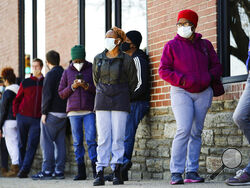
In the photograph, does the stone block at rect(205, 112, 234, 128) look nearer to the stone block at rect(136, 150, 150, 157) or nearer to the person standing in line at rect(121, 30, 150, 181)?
the person standing in line at rect(121, 30, 150, 181)

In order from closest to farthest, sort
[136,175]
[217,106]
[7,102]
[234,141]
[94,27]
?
1. [234,141]
2. [217,106]
3. [136,175]
4. [94,27]
5. [7,102]

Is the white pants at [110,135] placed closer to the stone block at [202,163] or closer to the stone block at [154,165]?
the stone block at [202,163]

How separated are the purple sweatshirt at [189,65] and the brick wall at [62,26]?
15.0ft

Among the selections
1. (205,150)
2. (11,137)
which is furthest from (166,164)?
(11,137)

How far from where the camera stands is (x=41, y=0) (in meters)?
12.9

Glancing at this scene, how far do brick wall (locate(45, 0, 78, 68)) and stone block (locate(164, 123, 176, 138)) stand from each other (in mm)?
3571

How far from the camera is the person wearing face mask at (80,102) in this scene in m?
8.53

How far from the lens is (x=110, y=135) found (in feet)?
23.7

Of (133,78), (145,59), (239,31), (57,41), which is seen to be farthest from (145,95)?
(57,41)

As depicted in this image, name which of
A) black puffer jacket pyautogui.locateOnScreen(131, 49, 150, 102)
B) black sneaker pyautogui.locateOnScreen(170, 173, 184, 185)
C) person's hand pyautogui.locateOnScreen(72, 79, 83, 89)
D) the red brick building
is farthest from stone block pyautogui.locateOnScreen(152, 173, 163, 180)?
person's hand pyautogui.locateOnScreen(72, 79, 83, 89)

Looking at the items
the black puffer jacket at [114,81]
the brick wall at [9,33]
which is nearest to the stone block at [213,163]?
the black puffer jacket at [114,81]

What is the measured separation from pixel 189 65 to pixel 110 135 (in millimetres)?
1344

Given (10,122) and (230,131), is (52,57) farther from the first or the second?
(230,131)

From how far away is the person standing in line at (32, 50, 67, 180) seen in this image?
30.8 ft
